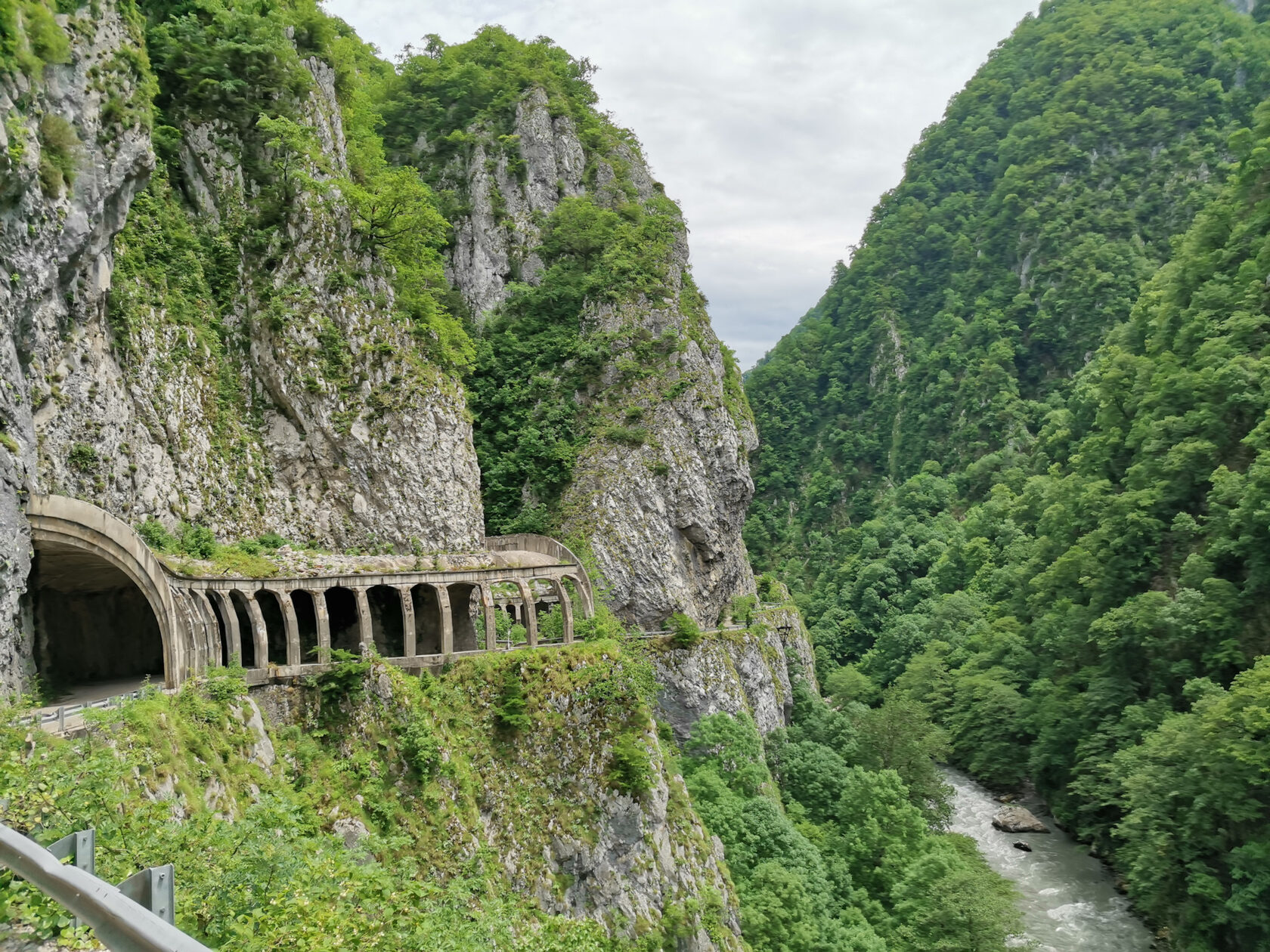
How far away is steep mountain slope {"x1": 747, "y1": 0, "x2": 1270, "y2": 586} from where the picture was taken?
9988 cm

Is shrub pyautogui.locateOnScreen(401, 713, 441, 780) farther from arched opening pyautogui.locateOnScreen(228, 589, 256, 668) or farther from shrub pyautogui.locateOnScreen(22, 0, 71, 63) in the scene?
shrub pyautogui.locateOnScreen(22, 0, 71, 63)

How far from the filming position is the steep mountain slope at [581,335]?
43.7m

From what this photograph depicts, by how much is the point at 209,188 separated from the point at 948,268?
385ft

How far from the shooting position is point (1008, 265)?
115562 mm

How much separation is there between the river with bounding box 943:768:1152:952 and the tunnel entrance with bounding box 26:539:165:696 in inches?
1283

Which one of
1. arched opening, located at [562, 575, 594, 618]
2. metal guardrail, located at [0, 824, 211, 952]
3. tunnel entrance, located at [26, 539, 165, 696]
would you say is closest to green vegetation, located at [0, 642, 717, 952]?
metal guardrail, located at [0, 824, 211, 952]

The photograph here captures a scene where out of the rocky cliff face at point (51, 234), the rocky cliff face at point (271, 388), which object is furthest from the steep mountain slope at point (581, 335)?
the rocky cliff face at point (51, 234)

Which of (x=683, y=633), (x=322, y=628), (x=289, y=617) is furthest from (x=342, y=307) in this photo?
(x=683, y=633)

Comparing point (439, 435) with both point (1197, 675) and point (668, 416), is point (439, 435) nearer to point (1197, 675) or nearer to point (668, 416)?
point (668, 416)

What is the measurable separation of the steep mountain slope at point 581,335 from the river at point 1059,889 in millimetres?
18388

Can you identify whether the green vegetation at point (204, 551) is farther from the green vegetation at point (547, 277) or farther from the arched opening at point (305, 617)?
the green vegetation at point (547, 277)

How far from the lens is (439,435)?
114 ft

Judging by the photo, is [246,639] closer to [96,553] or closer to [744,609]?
[96,553]

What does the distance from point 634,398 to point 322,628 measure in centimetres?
2537
